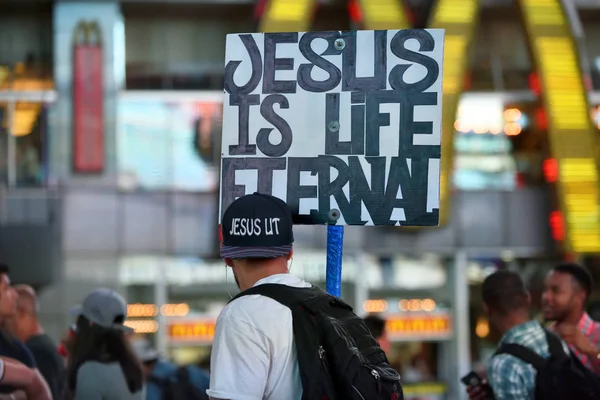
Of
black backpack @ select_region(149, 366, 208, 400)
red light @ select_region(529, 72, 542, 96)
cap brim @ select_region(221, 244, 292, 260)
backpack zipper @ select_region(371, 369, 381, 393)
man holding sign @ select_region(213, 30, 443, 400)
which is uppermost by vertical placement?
red light @ select_region(529, 72, 542, 96)

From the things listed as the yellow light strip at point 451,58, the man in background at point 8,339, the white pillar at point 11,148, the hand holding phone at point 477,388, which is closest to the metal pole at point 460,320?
the yellow light strip at point 451,58

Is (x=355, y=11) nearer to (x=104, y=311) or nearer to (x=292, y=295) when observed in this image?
(x=104, y=311)

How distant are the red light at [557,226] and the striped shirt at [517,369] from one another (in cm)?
1125

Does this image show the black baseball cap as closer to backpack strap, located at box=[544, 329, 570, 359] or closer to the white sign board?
the white sign board

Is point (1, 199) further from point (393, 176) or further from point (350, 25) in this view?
point (393, 176)

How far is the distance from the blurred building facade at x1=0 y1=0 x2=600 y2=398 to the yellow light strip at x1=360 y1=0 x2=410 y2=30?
0.08 feet

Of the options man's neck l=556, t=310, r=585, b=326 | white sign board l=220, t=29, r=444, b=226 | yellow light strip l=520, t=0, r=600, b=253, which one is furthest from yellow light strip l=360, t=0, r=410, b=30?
white sign board l=220, t=29, r=444, b=226

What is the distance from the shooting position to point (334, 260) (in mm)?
4246

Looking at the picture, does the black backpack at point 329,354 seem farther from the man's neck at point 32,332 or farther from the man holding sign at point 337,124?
the man's neck at point 32,332

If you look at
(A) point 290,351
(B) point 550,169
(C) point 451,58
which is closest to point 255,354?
(A) point 290,351

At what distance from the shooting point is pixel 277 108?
432 centimetres

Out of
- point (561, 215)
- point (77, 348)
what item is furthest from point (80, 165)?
point (77, 348)

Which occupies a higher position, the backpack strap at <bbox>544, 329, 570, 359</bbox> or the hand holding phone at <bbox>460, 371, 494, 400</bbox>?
the backpack strap at <bbox>544, 329, 570, 359</bbox>

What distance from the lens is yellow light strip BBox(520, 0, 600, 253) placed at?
1566cm
